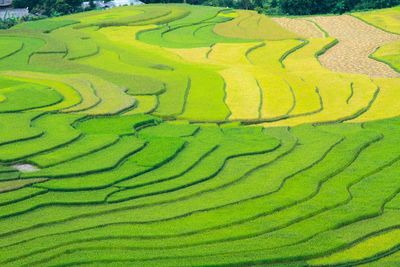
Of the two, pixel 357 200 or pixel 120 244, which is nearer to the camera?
pixel 120 244

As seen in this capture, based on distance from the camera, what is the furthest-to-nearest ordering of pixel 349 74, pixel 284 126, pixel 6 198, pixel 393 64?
pixel 393 64 < pixel 349 74 < pixel 284 126 < pixel 6 198

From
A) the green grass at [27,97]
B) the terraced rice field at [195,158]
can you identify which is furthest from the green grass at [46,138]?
the green grass at [27,97]

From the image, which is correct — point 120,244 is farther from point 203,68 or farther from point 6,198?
point 203,68

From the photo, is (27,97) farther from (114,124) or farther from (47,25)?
(47,25)

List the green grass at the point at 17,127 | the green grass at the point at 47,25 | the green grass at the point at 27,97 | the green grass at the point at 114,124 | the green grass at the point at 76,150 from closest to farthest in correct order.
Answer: the green grass at the point at 76,150 → the green grass at the point at 17,127 → the green grass at the point at 114,124 → the green grass at the point at 27,97 → the green grass at the point at 47,25

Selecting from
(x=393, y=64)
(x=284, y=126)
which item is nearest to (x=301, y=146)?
(x=284, y=126)

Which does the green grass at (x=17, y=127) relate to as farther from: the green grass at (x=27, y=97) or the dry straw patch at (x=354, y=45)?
the dry straw patch at (x=354, y=45)

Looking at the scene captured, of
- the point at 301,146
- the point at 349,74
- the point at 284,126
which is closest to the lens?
the point at 301,146

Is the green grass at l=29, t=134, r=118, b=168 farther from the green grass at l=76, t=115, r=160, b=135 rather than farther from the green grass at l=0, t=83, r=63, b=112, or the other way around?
the green grass at l=0, t=83, r=63, b=112
